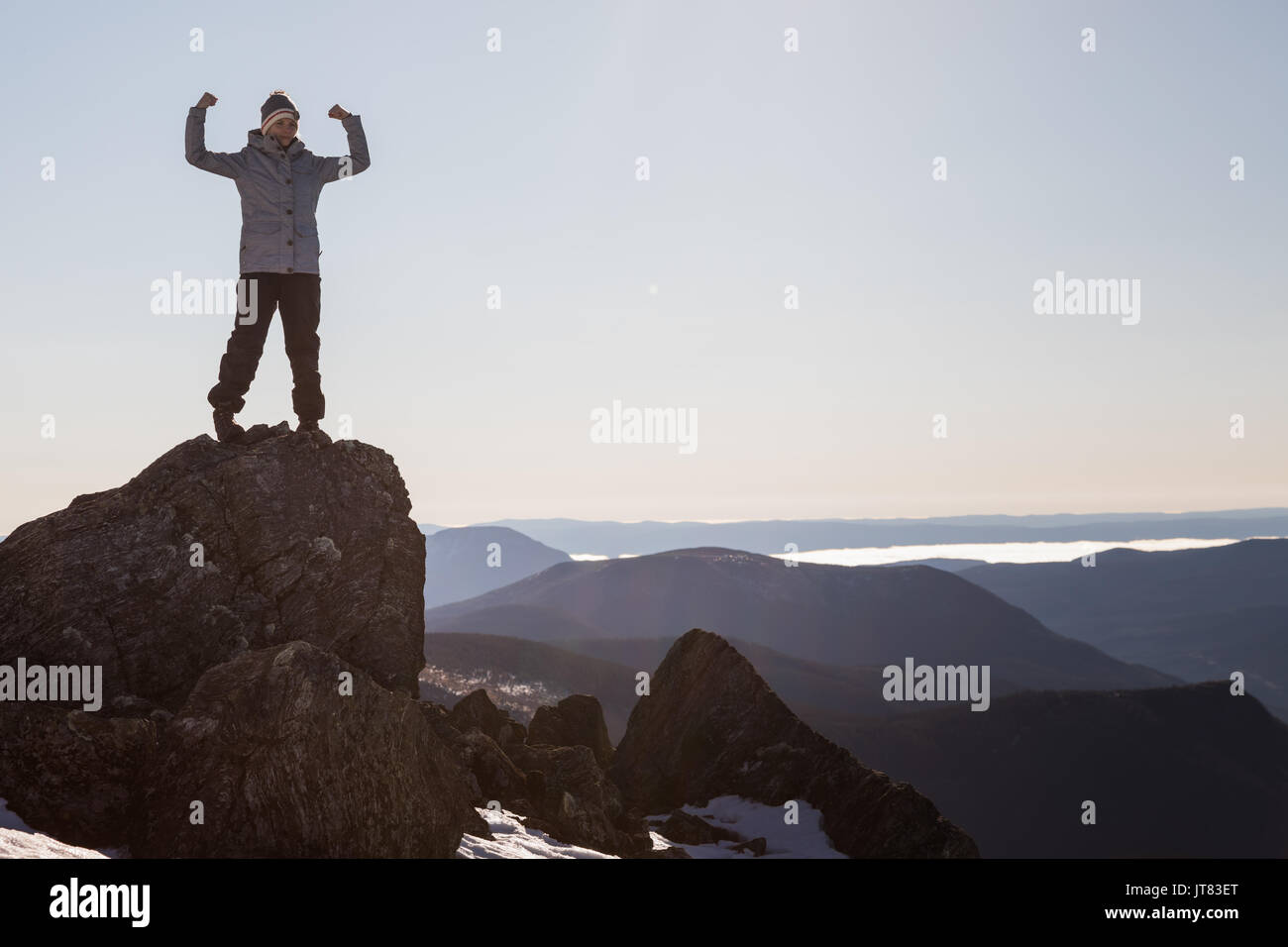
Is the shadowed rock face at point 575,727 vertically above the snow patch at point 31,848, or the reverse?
the snow patch at point 31,848

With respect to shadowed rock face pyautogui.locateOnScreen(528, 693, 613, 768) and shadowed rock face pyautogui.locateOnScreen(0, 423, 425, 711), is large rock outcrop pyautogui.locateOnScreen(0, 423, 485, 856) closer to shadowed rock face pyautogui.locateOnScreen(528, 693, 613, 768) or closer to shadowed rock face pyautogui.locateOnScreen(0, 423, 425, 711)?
shadowed rock face pyautogui.locateOnScreen(0, 423, 425, 711)

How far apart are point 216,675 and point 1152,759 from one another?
164587mm

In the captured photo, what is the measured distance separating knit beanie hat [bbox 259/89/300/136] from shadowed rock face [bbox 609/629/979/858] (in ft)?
68.4

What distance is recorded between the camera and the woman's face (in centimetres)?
1747

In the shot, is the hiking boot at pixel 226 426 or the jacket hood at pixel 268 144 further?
the hiking boot at pixel 226 426

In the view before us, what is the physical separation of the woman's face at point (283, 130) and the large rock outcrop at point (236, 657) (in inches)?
221

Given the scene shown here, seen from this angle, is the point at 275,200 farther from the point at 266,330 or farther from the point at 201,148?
the point at 266,330

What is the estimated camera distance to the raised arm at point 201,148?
666 inches

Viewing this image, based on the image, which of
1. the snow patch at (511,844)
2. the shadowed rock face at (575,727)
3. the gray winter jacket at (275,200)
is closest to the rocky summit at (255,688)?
the snow patch at (511,844)

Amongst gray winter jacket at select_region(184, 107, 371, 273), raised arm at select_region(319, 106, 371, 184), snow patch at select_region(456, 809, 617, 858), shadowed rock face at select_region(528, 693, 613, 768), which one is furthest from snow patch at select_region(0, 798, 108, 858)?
shadowed rock face at select_region(528, 693, 613, 768)

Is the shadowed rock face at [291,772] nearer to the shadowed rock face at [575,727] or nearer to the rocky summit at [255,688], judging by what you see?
the rocky summit at [255,688]
